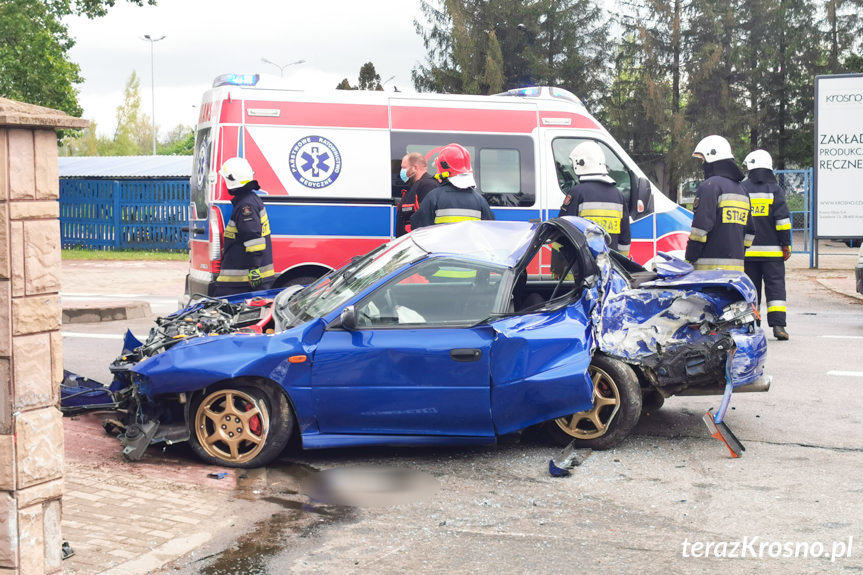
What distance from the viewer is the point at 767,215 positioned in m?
10.7

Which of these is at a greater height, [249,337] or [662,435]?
[249,337]

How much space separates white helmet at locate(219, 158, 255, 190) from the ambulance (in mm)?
876

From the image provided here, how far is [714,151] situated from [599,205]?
1407 millimetres

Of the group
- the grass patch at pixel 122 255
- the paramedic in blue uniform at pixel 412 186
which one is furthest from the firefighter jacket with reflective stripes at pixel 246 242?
the grass patch at pixel 122 255

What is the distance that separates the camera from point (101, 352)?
33.2ft

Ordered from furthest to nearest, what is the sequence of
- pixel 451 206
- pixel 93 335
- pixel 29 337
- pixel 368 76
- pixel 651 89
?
pixel 368 76
pixel 651 89
pixel 93 335
pixel 451 206
pixel 29 337

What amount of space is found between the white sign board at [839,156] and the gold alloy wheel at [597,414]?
13297mm

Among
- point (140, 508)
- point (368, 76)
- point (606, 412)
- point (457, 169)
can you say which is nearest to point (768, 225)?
point (457, 169)

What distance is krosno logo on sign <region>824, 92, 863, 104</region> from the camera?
1795 cm

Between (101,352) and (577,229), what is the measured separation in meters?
5.66

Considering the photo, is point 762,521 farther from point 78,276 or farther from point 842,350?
point 78,276

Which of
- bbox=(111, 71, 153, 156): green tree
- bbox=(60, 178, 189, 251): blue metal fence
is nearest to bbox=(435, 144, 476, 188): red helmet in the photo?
bbox=(60, 178, 189, 251): blue metal fence

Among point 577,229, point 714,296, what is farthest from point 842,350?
point 577,229

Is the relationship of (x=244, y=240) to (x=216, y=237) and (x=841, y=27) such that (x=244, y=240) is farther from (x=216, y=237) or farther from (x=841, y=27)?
(x=841, y=27)
